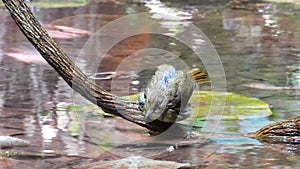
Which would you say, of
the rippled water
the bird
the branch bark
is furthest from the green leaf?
the branch bark

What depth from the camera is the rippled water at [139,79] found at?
2486mm

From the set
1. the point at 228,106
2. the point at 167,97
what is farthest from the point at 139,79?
the point at 167,97

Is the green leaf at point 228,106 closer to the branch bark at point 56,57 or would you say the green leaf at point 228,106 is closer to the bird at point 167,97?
the bird at point 167,97

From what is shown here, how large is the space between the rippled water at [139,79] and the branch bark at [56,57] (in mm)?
143

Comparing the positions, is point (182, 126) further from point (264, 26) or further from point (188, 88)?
point (264, 26)

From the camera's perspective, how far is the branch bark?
2607 millimetres

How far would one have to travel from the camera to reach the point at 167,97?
8.50 ft

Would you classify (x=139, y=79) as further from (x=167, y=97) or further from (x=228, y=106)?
(x=167, y=97)

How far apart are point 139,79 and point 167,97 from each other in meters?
1.44

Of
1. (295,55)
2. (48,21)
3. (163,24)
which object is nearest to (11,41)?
(48,21)

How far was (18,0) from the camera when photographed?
259 centimetres

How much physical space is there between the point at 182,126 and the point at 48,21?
4340mm

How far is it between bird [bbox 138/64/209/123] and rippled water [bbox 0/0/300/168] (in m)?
0.14

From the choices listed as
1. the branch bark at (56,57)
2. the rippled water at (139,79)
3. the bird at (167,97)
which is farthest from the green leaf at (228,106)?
the branch bark at (56,57)
